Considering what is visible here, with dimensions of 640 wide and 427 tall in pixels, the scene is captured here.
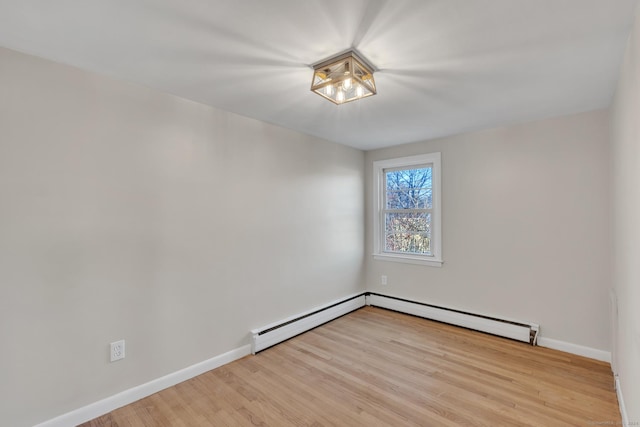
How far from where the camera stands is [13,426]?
1729 mm

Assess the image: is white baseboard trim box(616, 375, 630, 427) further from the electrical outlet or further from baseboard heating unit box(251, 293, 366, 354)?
the electrical outlet

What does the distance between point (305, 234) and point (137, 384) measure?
204 cm

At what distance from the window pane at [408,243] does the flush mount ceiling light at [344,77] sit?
2.44 metres

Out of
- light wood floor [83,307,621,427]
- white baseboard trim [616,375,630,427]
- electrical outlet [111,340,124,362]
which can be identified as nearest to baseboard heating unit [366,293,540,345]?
light wood floor [83,307,621,427]

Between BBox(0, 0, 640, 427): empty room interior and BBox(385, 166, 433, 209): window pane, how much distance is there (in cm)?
21

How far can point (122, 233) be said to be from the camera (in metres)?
2.14

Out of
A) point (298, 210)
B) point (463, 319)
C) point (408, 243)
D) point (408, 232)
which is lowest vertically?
point (463, 319)

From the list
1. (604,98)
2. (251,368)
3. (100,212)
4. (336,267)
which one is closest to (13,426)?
(100,212)

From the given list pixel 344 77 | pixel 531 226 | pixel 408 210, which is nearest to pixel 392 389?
pixel 531 226

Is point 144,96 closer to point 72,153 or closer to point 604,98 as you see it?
point 72,153

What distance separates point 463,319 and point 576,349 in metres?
1.00

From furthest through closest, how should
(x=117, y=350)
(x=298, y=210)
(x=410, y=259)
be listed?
(x=410, y=259)
(x=298, y=210)
(x=117, y=350)

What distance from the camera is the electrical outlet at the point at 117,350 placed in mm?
2084

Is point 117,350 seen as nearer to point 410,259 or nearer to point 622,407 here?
point 410,259
